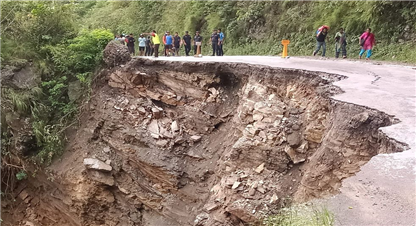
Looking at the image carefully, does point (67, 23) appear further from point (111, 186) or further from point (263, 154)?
point (263, 154)

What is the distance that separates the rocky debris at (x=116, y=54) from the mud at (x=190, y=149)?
0.27m

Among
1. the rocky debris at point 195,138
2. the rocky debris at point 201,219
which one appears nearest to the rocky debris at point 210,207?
the rocky debris at point 201,219

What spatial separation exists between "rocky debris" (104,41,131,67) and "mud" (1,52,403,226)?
0.27 metres

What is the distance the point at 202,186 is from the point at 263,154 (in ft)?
8.17

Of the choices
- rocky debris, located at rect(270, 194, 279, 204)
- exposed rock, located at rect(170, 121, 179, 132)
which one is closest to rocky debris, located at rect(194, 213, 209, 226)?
rocky debris, located at rect(270, 194, 279, 204)

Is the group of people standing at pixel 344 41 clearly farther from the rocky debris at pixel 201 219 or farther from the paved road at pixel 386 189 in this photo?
the rocky debris at pixel 201 219

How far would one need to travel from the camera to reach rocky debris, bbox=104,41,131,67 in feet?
36.6

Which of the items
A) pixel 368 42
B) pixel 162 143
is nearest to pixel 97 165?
pixel 162 143

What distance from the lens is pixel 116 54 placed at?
11.2 meters

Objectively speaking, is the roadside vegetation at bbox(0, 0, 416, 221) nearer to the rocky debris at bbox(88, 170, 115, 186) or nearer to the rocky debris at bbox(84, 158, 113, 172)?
the rocky debris at bbox(84, 158, 113, 172)

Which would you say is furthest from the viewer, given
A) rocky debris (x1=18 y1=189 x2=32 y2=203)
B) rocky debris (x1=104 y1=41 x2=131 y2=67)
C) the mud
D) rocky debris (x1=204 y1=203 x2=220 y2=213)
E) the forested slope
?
the forested slope

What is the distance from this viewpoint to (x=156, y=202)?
973cm

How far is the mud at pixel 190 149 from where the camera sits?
6859 mm

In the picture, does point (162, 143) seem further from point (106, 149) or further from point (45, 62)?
point (45, 62)
